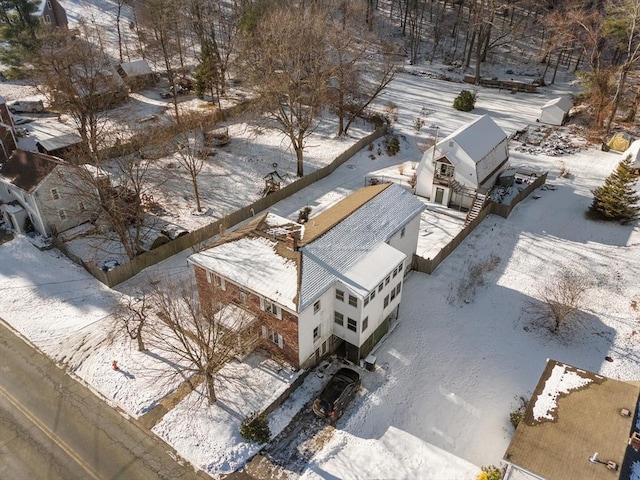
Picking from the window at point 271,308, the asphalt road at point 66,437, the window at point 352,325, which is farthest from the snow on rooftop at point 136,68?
the window at point 352,325

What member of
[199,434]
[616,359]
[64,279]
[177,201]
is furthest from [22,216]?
[616,359]

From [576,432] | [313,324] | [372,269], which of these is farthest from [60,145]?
[576,432]

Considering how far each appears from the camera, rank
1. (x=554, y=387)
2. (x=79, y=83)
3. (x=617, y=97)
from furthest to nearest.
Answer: (x=617, y=97) < (x=79, y=83) < (x=554, y=387)

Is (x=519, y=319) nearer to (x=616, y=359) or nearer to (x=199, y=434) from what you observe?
(x=616, y=359)

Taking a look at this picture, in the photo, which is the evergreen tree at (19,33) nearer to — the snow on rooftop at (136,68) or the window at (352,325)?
the snow on rooftop at (136,68)

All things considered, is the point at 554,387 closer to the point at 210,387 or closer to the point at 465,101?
the point at 210,387

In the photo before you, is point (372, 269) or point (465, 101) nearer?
point (372, 269)

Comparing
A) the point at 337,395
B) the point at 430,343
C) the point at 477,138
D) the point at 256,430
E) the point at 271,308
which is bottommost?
the point at 430,343
